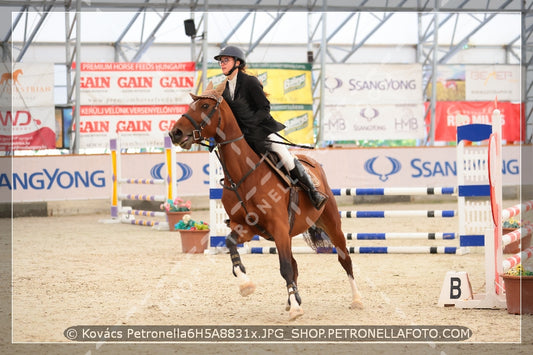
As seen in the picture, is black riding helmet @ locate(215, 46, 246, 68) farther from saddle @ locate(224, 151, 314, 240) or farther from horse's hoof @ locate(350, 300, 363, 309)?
horse's hoof @ locate(350, 300, 363, 309)

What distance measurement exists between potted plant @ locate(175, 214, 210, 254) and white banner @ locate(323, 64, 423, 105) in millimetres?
10784

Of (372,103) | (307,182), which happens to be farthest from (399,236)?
(372,103)

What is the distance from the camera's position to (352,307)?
6.20 m

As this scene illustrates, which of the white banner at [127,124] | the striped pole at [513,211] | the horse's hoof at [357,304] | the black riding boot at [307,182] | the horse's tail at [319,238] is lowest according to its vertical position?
the horse's hoof at [357,304]

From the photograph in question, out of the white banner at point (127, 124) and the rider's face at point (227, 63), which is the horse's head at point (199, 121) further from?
the white banner at point (127, 124)

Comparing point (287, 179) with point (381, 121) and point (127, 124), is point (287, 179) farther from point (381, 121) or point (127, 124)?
point (381, 121)

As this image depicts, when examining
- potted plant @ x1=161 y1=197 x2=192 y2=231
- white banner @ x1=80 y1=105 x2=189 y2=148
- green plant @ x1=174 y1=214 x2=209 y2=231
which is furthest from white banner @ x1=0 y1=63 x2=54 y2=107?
green plant @ x1=174 y1=214 x2=209 y2=231

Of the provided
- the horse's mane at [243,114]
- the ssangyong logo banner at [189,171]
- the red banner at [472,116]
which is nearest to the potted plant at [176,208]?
the ssangyong logo banner at [189,171]

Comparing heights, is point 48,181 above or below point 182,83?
below

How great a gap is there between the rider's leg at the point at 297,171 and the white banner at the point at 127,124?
13337 millimetres

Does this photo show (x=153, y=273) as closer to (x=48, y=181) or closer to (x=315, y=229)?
(x=315, y=229)

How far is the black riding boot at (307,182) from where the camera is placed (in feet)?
20.0

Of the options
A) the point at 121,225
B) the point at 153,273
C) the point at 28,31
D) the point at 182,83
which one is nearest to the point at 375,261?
the point at 153,273

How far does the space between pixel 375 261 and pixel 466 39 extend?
20310 millimetres
